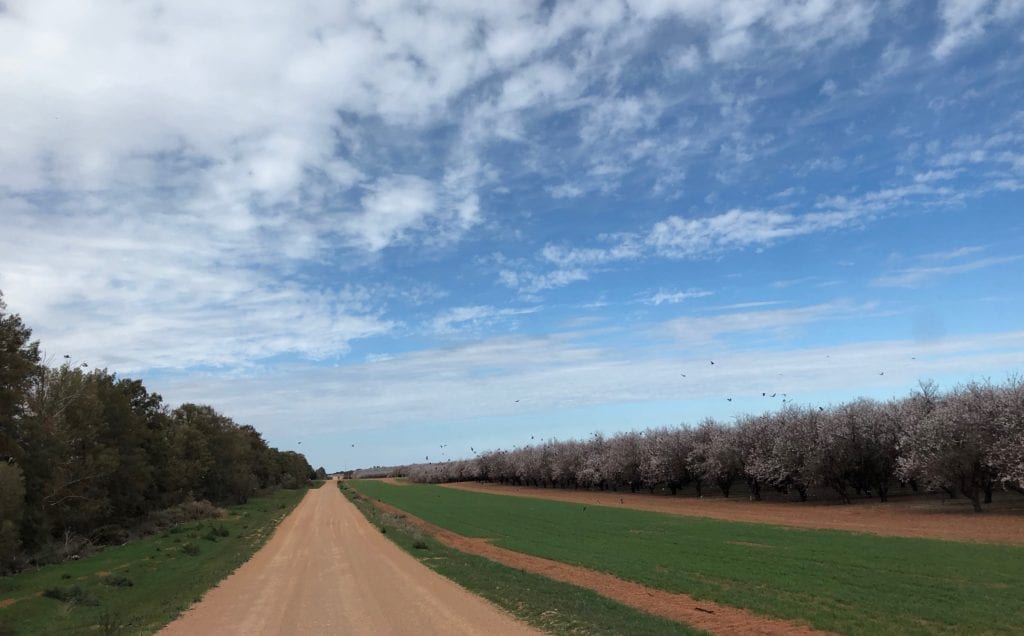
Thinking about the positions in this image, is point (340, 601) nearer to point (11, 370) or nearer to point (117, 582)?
point (117, 582)

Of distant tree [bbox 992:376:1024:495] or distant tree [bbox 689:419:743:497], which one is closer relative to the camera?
distant tree [bbox 992:376:1024:495]

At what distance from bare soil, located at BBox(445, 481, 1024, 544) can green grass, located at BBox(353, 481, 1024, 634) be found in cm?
296

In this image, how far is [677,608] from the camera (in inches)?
630

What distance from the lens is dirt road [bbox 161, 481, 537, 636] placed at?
1328cm

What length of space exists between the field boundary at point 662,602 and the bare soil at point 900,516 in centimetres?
1519

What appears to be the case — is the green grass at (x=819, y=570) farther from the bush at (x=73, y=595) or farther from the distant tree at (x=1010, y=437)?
the bush at (x=73, y=595)

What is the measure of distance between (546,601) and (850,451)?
1497 inches

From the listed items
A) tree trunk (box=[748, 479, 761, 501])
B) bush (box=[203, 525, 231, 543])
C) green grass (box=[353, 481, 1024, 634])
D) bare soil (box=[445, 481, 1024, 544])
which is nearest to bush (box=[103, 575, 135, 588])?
bush (box=[203, 525, 231, 543])

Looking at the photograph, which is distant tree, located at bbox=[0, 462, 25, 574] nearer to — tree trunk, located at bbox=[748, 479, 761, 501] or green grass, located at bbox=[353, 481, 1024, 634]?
green grass, located at bbox=[353, 481, 1024, 634]

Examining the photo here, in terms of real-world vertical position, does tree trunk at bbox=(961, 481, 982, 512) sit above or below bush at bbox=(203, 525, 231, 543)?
above

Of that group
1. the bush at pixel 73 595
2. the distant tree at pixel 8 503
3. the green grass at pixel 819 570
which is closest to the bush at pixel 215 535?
the distant tree at pixel 8 503

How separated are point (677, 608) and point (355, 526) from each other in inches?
1250

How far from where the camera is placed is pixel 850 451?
45562mm

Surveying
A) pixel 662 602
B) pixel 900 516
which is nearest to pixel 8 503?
pixel 662 602
